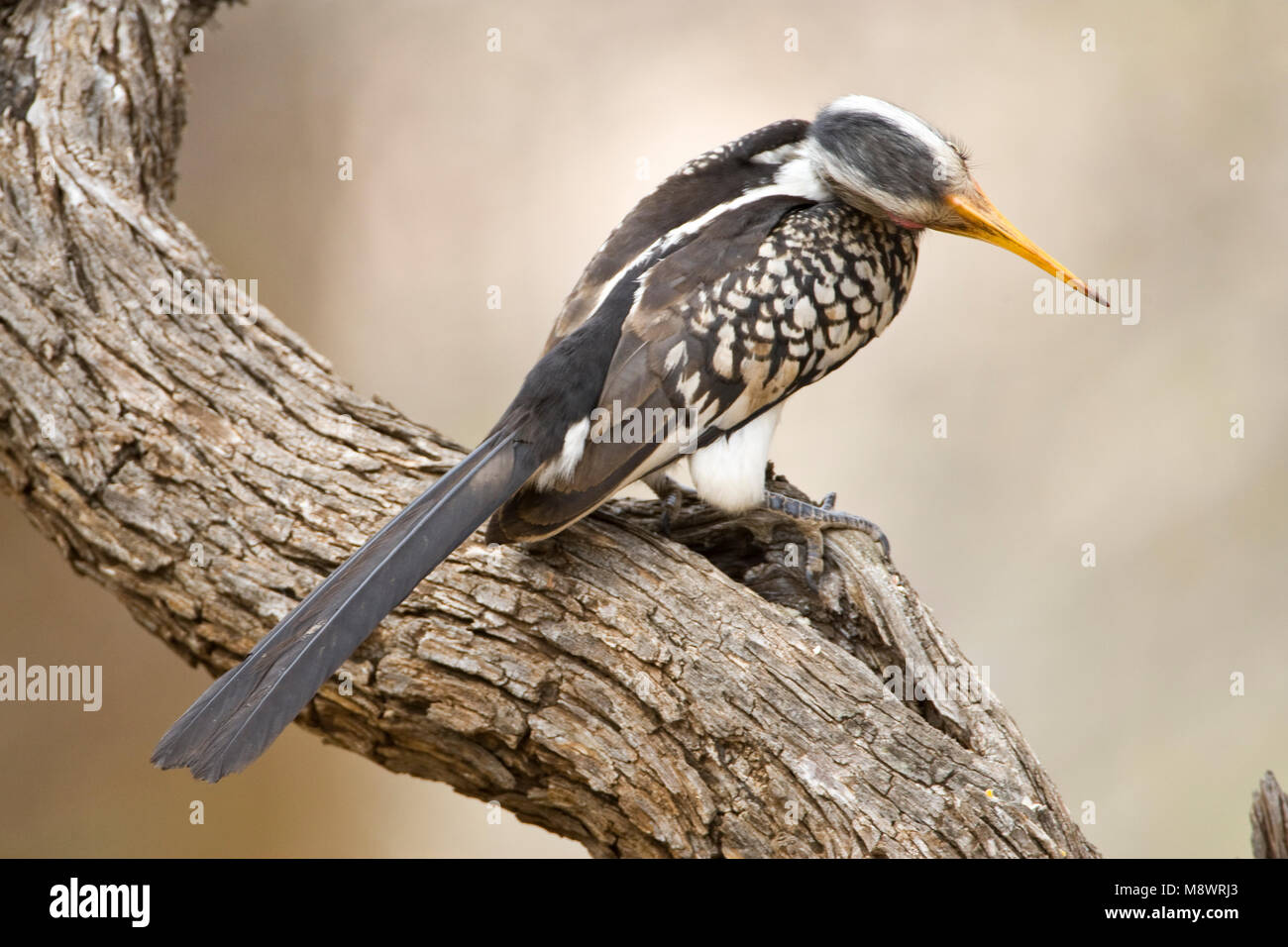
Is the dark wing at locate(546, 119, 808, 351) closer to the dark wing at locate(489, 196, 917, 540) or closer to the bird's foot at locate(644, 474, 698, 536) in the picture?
the dark wing at locate(489, 196, 917, 540)

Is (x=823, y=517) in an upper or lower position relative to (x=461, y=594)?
upper

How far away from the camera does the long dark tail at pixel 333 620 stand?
1.68m

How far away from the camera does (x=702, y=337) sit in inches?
85.8

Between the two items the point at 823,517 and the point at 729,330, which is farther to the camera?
the point at 823,517

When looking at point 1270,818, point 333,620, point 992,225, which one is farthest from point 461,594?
point 1270,818

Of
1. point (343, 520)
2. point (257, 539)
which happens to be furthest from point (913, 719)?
point (257, 539)

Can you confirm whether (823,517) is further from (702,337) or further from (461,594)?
(461,594)

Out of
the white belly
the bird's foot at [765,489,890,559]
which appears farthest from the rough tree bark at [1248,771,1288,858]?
the white belly

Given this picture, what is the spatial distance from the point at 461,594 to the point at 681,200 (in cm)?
107

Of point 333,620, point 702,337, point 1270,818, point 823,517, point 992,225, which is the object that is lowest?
point 1270,818

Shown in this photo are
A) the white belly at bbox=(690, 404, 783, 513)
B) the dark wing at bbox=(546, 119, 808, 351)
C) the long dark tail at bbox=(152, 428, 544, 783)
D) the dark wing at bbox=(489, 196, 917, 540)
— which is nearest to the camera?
the long dark tail at bbox=(152, 428, 544, 783)

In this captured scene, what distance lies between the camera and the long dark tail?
5.51ft

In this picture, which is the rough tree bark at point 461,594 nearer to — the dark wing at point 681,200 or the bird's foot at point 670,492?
the bird's foot at point 670,492

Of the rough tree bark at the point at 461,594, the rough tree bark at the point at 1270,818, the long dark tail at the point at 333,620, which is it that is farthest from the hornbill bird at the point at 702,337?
the rough tree bark at the point at 1270,818
